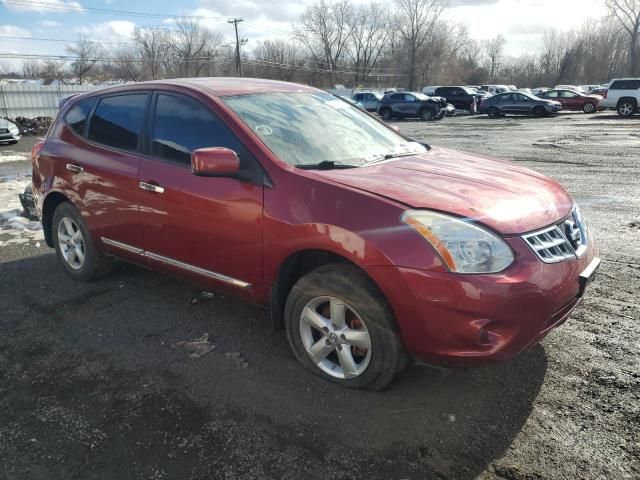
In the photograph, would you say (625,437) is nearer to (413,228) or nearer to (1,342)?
(413,228)

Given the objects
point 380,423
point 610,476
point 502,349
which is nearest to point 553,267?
point 502,349

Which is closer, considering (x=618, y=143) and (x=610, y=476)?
(x=610, y=476)

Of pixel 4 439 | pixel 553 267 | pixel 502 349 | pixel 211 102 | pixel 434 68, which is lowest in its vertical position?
pixel 4 439

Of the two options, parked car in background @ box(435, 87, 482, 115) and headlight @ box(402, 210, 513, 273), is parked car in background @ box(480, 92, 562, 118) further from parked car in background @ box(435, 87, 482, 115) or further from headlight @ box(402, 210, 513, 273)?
headlight @ box(402, 210, 513, 273)

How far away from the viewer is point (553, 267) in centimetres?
254

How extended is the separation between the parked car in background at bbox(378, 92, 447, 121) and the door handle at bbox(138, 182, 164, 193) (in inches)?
1074

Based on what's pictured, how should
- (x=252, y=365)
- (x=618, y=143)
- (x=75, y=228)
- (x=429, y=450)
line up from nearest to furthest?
(x=429, y=450) → (x=252, y=365) → (x=75, y=228) → (x=618, y=143)

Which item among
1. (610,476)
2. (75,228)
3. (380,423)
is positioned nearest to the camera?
(610,476)

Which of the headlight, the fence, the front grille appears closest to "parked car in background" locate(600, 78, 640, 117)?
the fence

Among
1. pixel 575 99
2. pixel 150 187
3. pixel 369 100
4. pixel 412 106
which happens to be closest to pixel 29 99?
pixel 369 100

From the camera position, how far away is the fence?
24703 millimetres

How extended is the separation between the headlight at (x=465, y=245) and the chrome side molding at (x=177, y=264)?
4.26ft

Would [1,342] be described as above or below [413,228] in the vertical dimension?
below

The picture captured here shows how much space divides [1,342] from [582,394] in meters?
3.88
